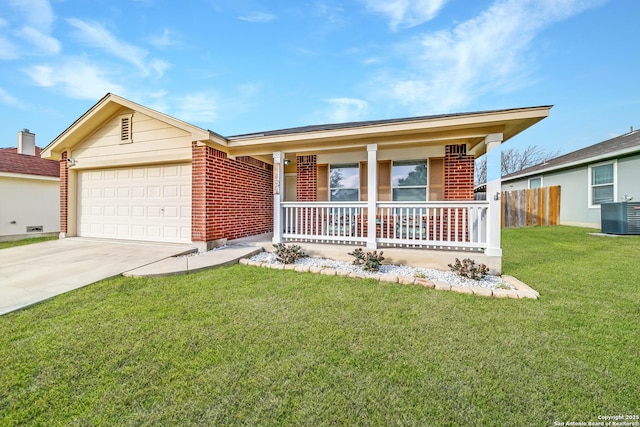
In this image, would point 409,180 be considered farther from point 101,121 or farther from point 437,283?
point 101,121

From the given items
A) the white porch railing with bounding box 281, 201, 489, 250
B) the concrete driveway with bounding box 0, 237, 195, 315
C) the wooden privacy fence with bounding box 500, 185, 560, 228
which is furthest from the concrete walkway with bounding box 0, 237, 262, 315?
the wooden privacy fence with bounding box 500, 185, 560, 228

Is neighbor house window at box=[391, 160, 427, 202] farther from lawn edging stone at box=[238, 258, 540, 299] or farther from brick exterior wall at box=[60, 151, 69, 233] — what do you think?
brick exterior wall at box=[60, 151, 69, 233]

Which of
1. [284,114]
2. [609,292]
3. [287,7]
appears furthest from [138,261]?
[284,114]

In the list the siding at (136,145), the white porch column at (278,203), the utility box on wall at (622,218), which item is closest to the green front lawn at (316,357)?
the white porch column at (278,203)

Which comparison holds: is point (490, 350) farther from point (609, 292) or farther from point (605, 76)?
point (605, 76)

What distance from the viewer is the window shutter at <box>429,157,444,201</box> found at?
6918mm

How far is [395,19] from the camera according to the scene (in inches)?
335

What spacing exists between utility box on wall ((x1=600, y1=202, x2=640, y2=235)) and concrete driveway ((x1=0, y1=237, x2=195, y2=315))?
13280 mm

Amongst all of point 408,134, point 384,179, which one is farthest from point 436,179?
point 408,134

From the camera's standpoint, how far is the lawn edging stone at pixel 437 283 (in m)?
3.88

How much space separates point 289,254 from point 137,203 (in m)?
5.02

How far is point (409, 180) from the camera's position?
23.8 ft

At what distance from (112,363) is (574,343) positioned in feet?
14.5

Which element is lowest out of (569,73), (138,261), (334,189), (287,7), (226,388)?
(226,388)
